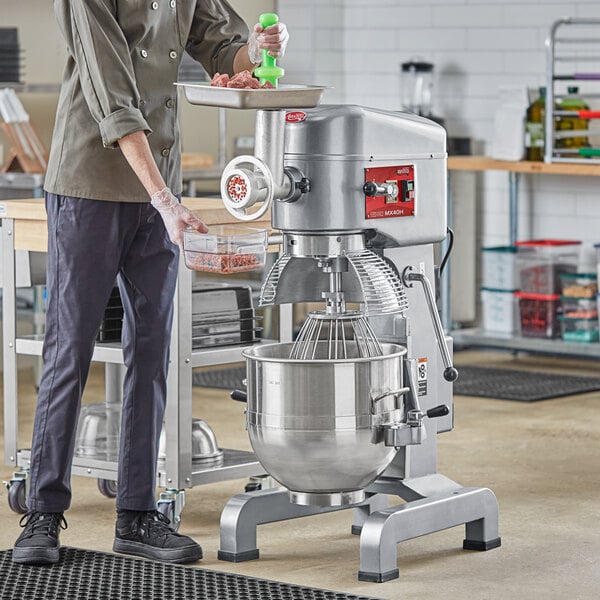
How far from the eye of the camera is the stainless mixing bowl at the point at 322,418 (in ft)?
10.1

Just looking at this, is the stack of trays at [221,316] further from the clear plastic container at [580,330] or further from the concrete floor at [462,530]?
the clear plastic container at [580,330]

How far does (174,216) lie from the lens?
10.4 feet

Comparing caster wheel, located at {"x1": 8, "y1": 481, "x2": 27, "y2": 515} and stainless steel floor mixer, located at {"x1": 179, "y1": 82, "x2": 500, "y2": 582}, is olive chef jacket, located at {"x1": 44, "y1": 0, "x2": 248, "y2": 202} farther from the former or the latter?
caster wheel, located at {"x1": 8, "y1": 481, "x2": 27, "y2": 515}

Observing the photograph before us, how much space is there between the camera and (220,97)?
2.97m

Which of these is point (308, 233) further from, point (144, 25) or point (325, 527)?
point (325, 527)

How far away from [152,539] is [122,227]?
76 centimetres

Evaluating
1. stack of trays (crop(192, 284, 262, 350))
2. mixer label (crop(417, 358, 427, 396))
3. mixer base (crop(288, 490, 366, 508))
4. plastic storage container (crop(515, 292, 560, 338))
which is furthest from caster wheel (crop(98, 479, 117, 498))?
plastic storage container (crop(515, 292, 560, 338))

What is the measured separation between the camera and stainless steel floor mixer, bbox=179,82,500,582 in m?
3.08

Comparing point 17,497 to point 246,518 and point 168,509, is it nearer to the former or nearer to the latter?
point 168,509

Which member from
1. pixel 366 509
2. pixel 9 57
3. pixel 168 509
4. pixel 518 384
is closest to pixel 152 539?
pixel 168 509

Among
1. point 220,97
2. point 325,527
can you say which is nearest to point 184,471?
point 325,527

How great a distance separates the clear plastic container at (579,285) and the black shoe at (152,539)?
3459 mm

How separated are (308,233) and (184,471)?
87 centimetres

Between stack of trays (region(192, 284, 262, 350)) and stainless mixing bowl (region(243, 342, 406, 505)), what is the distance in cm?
69
